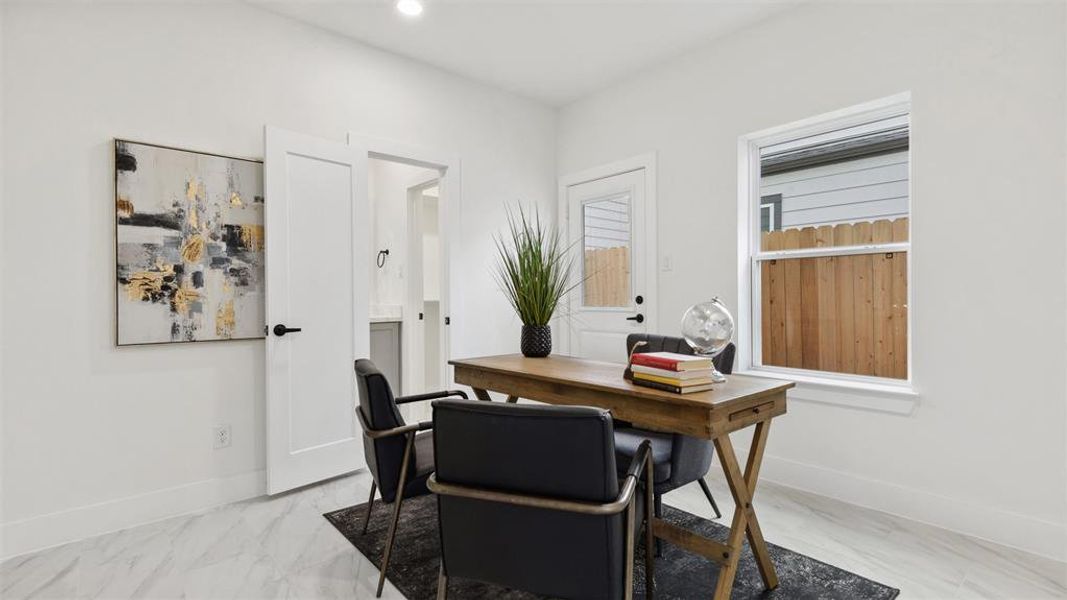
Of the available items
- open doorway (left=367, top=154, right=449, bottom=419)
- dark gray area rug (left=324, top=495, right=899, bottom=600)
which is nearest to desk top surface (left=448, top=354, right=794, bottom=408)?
dark gray area rug (left=324, top=495, right=899, bottom=600)

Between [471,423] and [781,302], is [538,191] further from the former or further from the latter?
[471,423]

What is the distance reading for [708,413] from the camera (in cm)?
158

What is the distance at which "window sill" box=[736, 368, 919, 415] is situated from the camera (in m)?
2.64

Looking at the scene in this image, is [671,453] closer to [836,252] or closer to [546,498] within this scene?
[546,498]

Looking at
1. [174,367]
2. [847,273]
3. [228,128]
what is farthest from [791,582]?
[228,128]

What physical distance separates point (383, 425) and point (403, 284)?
9.32ft

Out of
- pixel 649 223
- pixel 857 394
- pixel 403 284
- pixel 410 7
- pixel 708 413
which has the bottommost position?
pixel 857 394

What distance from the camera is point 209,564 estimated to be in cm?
218

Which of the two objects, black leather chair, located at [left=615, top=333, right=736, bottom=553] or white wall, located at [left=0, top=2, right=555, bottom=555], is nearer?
black leather chair, located at [left=615, top=333, right=736, bottom=553]

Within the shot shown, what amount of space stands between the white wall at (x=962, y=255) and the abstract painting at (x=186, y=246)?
3.08m

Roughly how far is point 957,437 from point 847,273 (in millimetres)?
970

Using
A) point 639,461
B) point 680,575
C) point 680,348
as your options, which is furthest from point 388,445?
point 680,348

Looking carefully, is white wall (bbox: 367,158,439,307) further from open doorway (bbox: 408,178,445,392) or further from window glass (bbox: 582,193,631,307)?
window glass (bbox: 582,193,631,307)

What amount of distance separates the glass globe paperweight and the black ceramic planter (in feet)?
2.97
